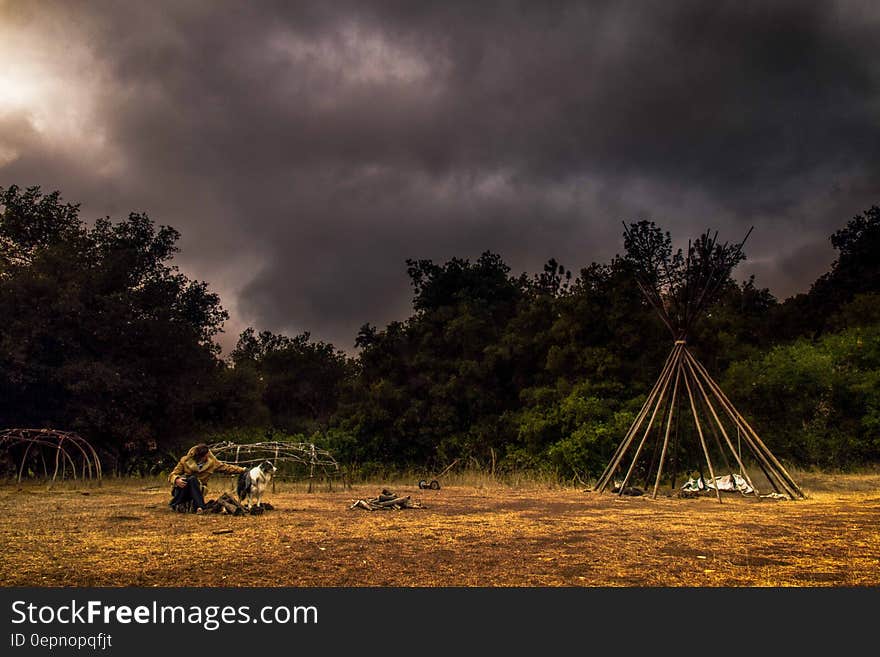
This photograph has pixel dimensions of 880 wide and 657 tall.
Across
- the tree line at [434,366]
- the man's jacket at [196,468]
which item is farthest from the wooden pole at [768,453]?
the man's jacket at [196,468]

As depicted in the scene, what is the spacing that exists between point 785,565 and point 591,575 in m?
1.37

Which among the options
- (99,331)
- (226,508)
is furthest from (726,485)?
(99,331)

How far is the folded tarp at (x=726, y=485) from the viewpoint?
34.3 feet

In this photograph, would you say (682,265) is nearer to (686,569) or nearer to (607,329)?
(607,329)

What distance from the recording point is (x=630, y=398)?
14969 mm

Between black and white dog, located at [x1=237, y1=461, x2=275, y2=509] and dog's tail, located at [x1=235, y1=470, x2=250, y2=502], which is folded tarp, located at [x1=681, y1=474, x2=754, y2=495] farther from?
dog's tail, located at [x1=235, y1=470, x2=250, y2=502]

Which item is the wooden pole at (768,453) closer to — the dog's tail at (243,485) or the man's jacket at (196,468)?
the dog's tail at (243,485)

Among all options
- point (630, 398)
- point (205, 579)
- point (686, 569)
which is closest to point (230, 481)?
point (630, 398)

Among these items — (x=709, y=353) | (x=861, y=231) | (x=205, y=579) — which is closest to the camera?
(x=205, y=579)

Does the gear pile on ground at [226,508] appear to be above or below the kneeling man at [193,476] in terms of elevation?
below

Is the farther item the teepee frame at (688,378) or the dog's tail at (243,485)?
the teepee frame at (688,378)

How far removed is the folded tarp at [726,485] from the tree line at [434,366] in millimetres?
2301

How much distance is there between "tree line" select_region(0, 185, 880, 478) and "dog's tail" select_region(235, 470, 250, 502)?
7.20m

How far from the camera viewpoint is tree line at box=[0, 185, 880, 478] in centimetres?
1426
